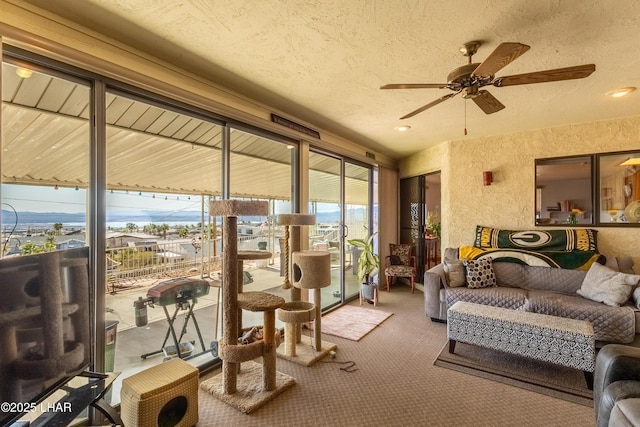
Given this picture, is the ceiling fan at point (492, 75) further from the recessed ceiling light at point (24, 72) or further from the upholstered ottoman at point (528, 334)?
the recessed ceiling light at point (24, 72)

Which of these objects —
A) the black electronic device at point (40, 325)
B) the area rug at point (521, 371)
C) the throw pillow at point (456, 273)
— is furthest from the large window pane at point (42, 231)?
the throw pillow at point (456, 273)

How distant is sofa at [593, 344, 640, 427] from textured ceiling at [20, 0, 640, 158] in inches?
74.4

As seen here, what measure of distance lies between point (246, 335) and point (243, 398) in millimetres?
506

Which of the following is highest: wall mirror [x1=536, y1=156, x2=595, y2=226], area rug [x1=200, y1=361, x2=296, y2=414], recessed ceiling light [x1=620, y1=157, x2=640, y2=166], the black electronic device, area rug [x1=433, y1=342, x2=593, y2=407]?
recessed ceiling light [x1=620, y1=157, x2=640, y2=166]

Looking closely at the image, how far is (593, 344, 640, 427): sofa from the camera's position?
1.29 metres

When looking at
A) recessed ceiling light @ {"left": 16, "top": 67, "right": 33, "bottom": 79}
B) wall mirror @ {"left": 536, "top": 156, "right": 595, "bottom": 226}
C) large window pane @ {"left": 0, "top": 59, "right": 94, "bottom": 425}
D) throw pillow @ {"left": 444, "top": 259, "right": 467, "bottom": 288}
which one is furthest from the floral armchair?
recessed ceiling light @ {"left": 16, "top": 67, "right": 33, "bottom": 79}

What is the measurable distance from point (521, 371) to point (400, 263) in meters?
2.89

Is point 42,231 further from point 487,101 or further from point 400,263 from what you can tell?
point 400,263

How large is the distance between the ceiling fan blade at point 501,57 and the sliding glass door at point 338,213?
7.96 feet

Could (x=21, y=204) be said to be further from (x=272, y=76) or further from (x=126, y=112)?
(x=272, y=76)

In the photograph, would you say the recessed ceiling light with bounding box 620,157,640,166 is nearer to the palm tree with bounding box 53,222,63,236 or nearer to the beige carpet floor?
the beige carpet floor

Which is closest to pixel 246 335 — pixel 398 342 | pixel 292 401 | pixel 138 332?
pixel 292 401

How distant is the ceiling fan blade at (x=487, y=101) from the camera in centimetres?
211

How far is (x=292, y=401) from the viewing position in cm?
219
